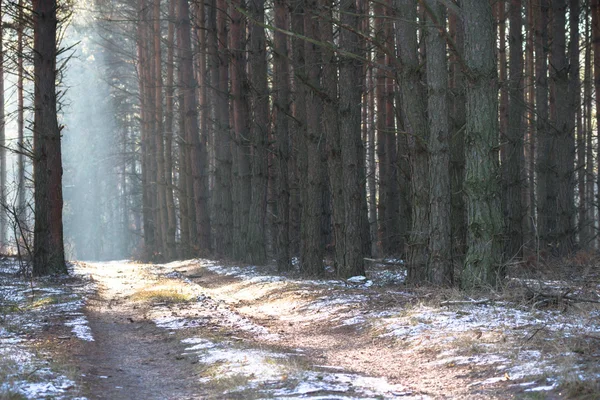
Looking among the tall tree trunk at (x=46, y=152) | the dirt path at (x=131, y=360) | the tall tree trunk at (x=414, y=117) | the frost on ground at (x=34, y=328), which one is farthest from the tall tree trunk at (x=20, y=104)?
the tall tree trunk at (x=414, y=117)

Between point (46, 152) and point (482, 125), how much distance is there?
11061 millimetres

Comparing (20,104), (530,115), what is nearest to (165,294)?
(530,115)

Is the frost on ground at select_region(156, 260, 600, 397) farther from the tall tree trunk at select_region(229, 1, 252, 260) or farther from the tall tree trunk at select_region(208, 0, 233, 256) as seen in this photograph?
the tall tree trunk at select_region(208, 0, 233, 256)

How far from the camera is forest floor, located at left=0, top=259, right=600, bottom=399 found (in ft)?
18.4

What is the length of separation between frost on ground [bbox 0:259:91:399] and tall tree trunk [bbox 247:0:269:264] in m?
6.46

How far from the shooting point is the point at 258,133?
19.2 m

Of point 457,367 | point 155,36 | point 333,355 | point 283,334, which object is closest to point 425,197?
point 283,334

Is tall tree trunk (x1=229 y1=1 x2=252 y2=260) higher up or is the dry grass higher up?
tall tree trunk (x1=229 y1=1 x2=252 y2=260)

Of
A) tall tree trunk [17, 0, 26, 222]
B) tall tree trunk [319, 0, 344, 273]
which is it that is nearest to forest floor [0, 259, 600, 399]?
tall tree trunk [319, 0, 344, 273]

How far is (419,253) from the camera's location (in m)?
12.1

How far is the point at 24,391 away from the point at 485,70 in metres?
7.09

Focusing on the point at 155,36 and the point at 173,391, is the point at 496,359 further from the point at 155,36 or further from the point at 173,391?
the point at 155,36

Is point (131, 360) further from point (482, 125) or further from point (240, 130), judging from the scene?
point (240, 130)

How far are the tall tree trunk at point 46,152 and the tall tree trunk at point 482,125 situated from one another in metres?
10.7
